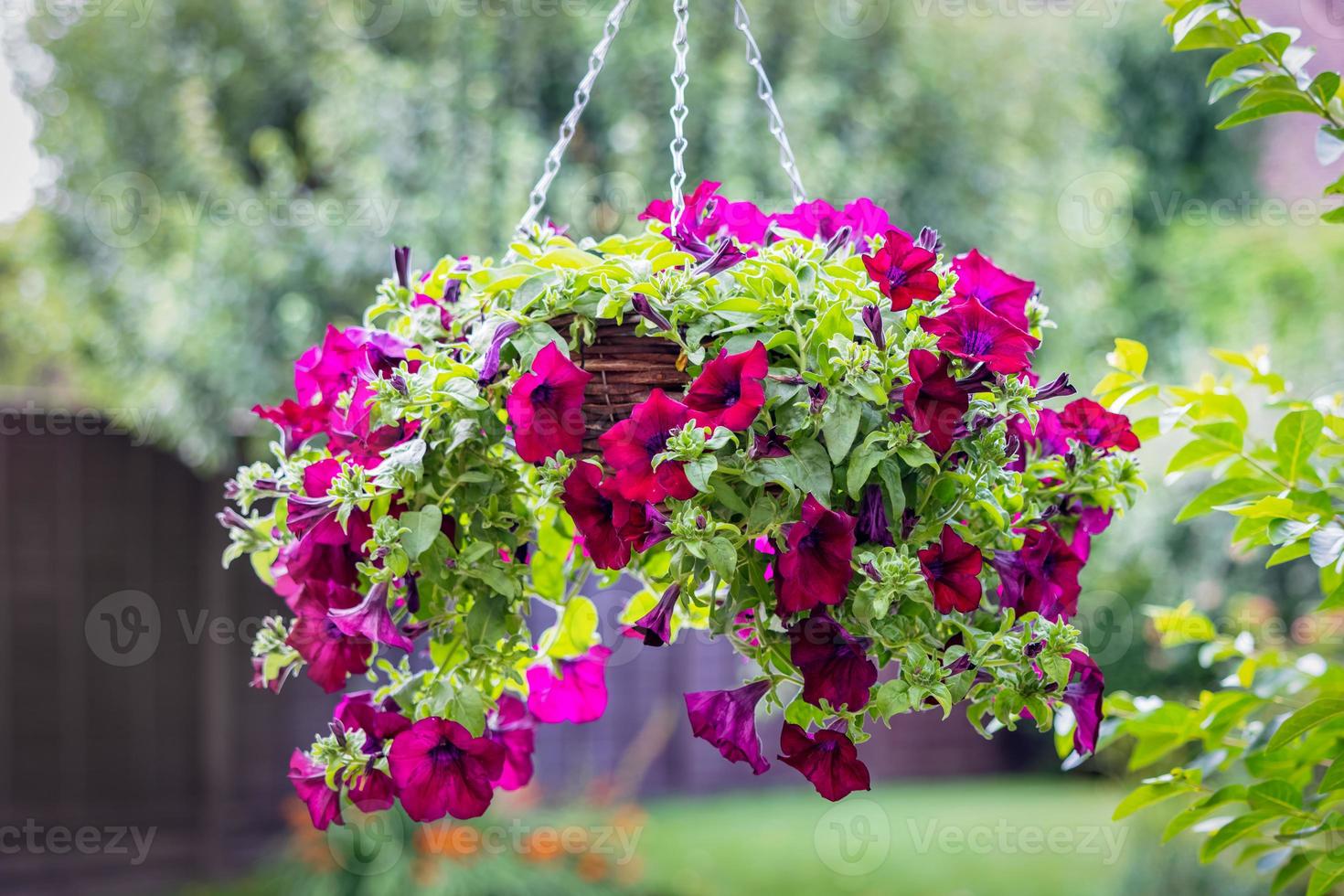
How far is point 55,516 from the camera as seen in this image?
4.36 meters

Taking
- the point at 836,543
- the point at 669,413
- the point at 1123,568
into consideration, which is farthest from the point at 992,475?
the point at 1123,568

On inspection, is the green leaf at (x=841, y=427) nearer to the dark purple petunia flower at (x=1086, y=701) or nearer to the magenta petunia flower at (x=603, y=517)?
the magenta petunia flower at (x=603, y=517)

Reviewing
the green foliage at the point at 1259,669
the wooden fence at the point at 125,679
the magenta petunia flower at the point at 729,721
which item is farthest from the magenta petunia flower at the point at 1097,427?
the wooden fence at the point at 125,679

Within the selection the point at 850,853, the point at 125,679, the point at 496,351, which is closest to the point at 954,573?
the point at 496,351

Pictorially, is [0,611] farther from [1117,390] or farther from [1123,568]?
[1123,568]

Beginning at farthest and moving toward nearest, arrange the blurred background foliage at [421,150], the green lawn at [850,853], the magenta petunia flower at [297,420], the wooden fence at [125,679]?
the wooden fence at [125,679], the blurred background foliage at [421,150], the green lawn at [850,853], the magenta petunia flower at [297,420]

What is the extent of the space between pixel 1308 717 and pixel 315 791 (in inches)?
36.4

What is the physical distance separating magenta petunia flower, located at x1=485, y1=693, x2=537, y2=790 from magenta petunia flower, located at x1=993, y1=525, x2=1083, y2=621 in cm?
49

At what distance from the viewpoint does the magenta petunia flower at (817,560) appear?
86 cm

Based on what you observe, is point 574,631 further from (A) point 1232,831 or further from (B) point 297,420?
(A) point 1232,831

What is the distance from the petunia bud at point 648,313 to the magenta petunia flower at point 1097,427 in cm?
39

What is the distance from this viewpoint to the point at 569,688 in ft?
3.87

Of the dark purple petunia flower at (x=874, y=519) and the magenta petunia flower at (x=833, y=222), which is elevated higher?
the magenta petunia flower at (x=833, y=222)

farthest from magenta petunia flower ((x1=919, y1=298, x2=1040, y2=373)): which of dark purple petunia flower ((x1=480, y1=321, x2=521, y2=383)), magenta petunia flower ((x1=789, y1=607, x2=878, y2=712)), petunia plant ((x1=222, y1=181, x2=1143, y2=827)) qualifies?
dark purple petunia flower ((x1=480, y1=321, x2=521, y2=383))
